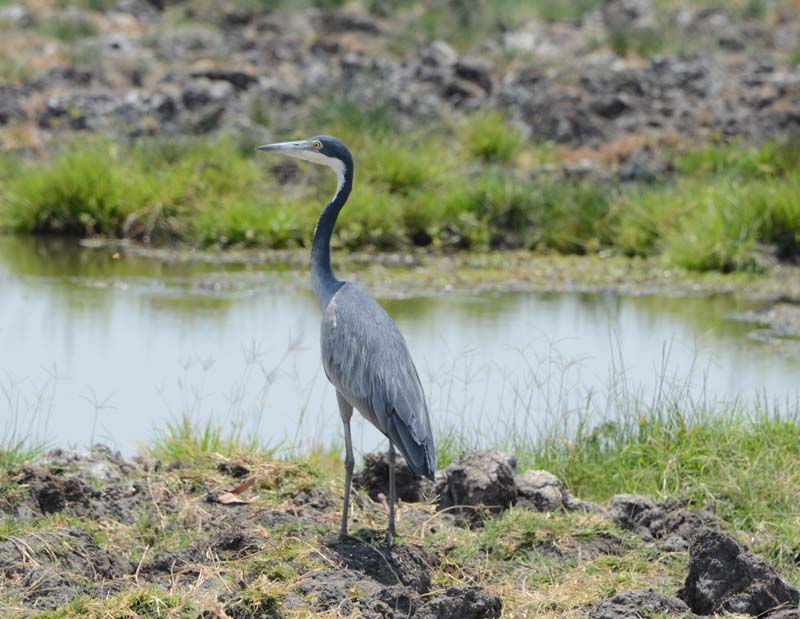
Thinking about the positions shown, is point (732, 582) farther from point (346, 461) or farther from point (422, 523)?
point (346, 461)

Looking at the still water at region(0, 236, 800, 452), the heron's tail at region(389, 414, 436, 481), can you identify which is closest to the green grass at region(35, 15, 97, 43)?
the still water at region(0, 236, 800, 452)

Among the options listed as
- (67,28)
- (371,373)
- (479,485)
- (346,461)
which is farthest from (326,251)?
(67,28)

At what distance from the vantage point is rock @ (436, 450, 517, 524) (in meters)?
6.59

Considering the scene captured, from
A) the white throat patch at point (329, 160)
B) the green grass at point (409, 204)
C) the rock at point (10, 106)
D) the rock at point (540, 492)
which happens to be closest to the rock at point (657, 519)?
the rock at point (540, 492)

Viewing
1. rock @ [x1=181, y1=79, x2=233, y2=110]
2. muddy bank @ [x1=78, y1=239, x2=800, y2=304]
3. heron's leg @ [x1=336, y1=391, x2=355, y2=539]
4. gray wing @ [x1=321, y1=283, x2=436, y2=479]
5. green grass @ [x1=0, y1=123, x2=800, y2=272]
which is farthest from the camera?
rock @ [x1=181, y1=79, x2=233, y2=110]

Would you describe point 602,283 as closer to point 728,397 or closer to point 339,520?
point 728,397

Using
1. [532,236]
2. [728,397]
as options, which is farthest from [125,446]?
[532,236]

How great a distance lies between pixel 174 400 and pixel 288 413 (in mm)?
789

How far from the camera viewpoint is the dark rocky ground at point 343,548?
5246mm

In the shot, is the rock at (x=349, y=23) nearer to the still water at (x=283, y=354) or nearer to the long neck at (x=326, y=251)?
the still water at (x=283, y=354)

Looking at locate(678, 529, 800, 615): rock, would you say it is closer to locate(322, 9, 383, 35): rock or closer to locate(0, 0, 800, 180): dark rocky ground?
locate(0, 0, 800, 180): dark rocky ground

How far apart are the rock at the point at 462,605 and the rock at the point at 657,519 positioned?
131 cm

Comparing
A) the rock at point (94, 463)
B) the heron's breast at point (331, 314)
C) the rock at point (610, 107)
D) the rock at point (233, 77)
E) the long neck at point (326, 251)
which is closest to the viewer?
the heron's breast at point (331, 314)

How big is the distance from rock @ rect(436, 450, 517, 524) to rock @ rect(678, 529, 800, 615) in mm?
1276
